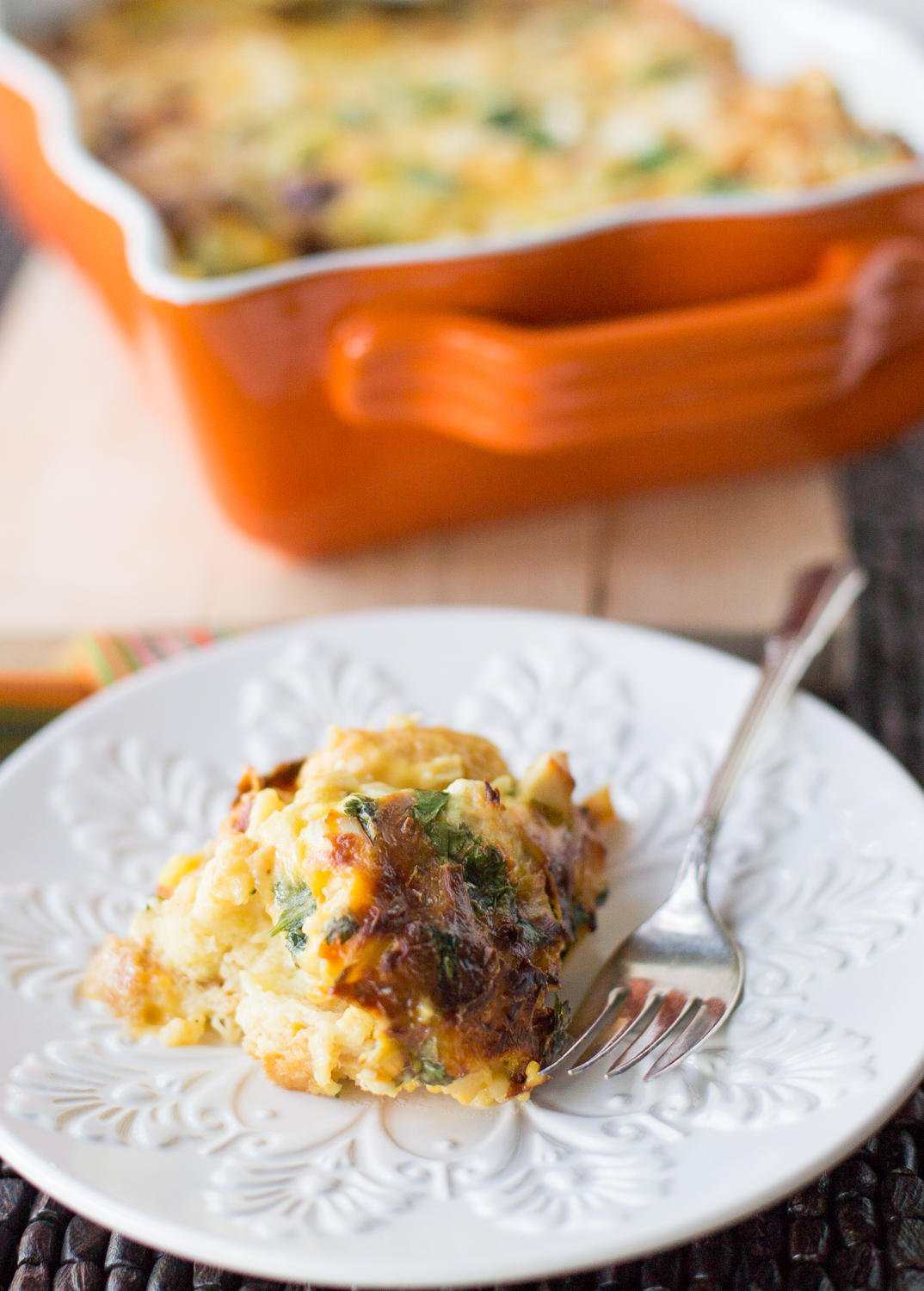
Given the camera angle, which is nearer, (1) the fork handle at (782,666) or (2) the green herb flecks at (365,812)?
(2) the green herb flecks at (365,812)

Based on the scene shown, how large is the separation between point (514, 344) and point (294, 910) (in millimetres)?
715

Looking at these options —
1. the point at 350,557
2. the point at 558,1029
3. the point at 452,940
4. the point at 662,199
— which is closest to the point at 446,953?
the point at 452,940

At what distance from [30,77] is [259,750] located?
1108 millimetres

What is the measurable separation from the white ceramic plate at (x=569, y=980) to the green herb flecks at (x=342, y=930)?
0.13 meters

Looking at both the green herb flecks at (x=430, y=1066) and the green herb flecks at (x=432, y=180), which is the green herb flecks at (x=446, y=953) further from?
the green herb flecks at (x=432, y=180)

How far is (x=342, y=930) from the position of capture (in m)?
0.80

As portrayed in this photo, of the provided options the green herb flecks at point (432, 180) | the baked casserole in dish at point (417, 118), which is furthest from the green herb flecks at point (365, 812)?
the green herb flecks at point (432, 180)

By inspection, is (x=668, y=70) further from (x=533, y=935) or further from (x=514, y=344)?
(x=533, y=935)

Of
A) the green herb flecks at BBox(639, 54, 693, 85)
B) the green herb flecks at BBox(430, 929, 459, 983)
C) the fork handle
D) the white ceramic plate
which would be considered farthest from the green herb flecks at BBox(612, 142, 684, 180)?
the green herb flecks at BBox(430, 929, 459, 983)

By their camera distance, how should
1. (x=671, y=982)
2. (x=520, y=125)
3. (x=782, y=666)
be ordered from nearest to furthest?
(x=671, y=982), (x=782, y=666), (x=520, y=125)

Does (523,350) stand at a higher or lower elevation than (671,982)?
higher

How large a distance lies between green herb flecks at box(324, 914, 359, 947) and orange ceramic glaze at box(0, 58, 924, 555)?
0.73 metres

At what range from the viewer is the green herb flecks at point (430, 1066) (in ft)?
2.62

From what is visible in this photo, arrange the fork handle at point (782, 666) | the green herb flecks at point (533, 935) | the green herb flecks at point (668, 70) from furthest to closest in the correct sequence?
1. the green herb flecks at point (668, 70)
2. the fork handle at point (782, 666)
3. the green herb flecks at point (533, 935)
